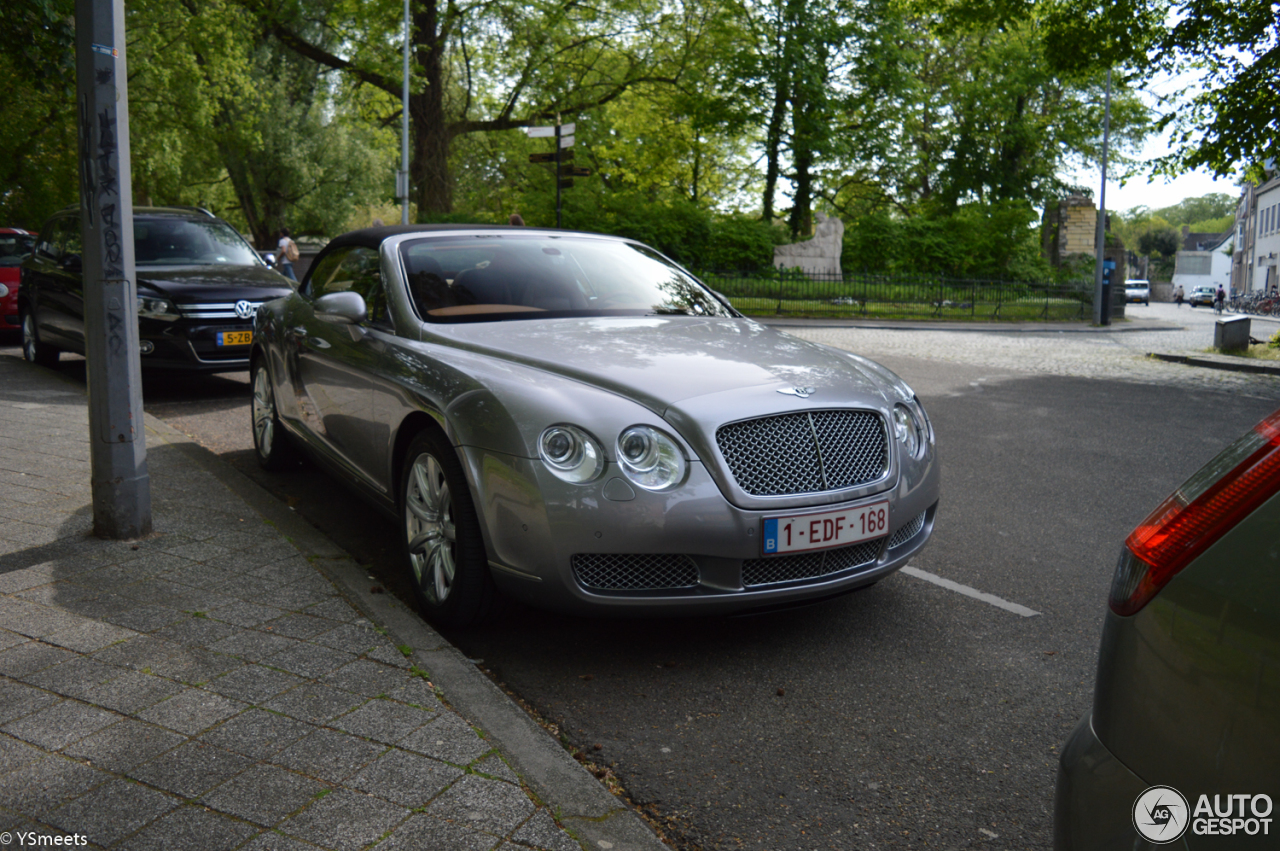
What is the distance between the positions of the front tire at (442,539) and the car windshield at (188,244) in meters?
7.50

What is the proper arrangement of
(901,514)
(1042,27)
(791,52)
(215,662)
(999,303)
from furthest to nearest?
1. (791,52)
2. (999,303)
3. (1042,27)
4. (901,514)
5. (215,662)

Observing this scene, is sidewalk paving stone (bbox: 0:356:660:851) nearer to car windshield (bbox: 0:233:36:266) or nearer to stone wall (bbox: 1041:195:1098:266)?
car windshield (bbox: 0:233:36:266)

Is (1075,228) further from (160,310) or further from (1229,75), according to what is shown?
(160,310)

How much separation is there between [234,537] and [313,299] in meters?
1.60

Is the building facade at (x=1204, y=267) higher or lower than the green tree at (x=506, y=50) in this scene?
lower

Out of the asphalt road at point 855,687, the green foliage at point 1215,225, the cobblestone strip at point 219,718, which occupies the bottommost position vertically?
the asphalt road at point 855,687

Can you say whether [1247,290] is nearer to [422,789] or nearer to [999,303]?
[999,303]

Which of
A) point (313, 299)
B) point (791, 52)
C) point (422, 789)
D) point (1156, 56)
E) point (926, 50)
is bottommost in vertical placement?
point (422, 789)

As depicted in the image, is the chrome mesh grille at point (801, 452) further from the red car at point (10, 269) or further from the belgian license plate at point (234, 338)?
the red car at point (10, 269)

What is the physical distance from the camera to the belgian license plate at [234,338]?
9.49 meters

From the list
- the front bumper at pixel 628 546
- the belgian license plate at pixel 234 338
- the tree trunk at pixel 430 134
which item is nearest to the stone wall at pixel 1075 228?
the tree trunk at pixel 430 134

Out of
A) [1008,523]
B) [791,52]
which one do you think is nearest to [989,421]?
[1008,523]

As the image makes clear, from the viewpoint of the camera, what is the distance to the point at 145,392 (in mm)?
10188

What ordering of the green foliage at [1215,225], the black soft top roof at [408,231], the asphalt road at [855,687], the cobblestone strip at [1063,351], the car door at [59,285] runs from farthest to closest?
the green foliage at [1215,225], the cobblestone strip at [1063,351], the car door at [59,285], the black soft top roof at [408,231], the asphalt road at [855,687]
